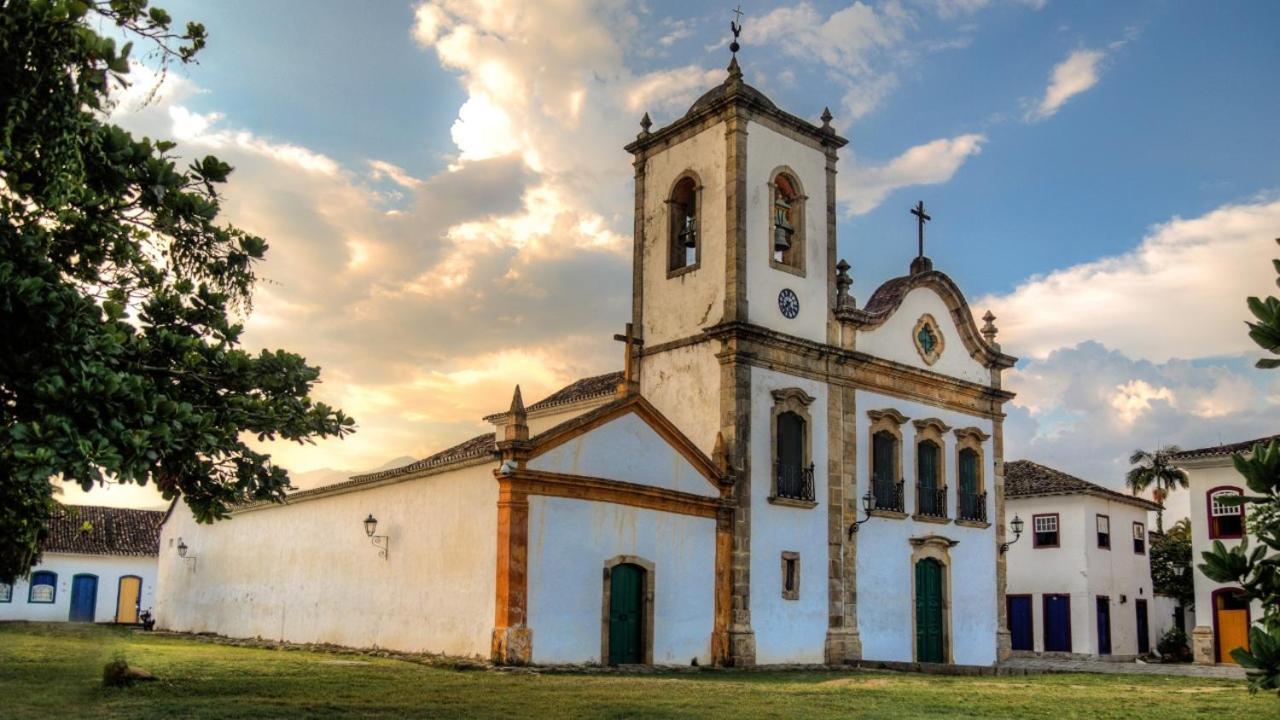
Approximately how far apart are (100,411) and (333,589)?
609 inches

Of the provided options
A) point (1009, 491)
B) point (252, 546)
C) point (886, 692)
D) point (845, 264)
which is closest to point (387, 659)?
point (886, 692)

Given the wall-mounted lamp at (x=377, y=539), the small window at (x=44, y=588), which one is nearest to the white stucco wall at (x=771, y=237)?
the wall-mounted lamp at (x=377, y=539)

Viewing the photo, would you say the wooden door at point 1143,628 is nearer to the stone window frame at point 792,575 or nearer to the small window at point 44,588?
the stone window frame at point 792,575

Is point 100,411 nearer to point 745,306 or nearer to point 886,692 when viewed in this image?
point 886,692

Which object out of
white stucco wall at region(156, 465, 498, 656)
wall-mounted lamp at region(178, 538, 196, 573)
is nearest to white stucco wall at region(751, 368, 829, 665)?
white stucco wall at region(156, 465, 498, 656)

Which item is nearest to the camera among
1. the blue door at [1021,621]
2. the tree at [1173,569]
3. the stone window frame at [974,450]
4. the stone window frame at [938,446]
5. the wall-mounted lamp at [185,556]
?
the stone window frame at [938,446]

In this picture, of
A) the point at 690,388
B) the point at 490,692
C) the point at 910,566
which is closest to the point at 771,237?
the point at 690,388

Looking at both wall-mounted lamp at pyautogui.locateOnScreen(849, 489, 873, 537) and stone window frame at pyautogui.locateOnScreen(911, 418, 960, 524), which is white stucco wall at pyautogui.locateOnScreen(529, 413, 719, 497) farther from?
stone window frame at pyautogui.locateOnScreen(911, 418, 960, 524)

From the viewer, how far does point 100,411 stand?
29.0ft

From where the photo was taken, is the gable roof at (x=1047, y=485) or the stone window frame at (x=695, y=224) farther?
the gable roof at (x=1047, y=485)

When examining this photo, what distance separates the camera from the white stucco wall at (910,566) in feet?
78.2

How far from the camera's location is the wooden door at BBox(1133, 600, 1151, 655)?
37906 millimetres

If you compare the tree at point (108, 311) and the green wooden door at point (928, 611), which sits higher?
the tree at point (108, 311)

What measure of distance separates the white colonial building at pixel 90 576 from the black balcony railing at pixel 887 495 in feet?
101
